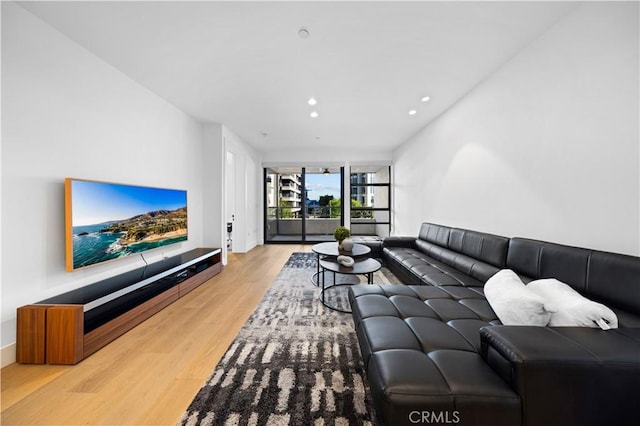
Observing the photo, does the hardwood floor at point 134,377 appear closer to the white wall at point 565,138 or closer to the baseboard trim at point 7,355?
the baseboard trim at point 7,355

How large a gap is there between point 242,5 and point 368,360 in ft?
8.50

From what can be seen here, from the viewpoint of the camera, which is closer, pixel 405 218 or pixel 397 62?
pixel 397 62

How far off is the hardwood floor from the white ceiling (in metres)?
2.69

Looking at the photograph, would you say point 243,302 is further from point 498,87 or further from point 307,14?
point 498,87

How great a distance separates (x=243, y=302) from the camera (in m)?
2.79

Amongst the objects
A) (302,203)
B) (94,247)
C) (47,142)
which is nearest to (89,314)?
(94,247)

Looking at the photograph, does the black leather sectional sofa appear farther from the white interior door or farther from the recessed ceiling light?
the white interior door

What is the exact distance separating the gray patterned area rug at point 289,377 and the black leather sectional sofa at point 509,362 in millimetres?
366

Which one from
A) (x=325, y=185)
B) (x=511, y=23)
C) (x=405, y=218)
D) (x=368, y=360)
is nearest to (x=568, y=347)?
(x=368, y=360)

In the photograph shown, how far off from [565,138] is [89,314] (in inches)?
170

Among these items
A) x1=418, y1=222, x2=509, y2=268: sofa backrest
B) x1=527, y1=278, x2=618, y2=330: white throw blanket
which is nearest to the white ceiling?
x1=418, y1=222, x2=509, y2=268: sofa backrest

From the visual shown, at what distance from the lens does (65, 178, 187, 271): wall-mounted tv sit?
80.3 inches

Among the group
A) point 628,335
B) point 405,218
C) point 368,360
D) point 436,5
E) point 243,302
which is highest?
point 436,5

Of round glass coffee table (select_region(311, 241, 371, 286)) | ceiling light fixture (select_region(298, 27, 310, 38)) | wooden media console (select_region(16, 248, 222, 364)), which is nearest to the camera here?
wooden media console (select_region(16, 248, 222, 364))
